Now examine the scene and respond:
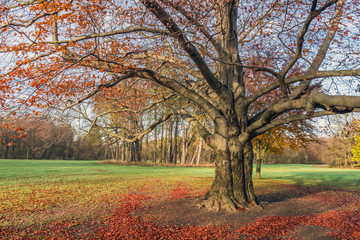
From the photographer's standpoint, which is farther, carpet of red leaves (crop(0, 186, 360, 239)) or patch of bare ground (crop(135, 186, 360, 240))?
patch of bare ground (crop(135, 186, 360, 240))

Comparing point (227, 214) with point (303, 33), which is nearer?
point (303, 33)

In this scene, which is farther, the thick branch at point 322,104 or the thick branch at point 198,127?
the thick branch at point 198,127

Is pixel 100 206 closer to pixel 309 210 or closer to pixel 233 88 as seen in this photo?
pixel 233 88

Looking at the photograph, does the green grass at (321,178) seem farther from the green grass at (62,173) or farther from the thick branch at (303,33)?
the thick branch at (303,33)

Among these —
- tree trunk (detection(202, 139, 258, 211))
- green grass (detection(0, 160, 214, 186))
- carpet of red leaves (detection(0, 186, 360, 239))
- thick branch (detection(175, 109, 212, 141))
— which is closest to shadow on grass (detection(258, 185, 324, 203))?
tree trunk (detection(202, 139, 258, 211))

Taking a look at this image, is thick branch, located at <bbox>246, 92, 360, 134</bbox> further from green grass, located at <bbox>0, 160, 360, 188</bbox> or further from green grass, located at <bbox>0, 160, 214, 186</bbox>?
green grass, located at <bbox>0, 160, 214, 186</bbox>

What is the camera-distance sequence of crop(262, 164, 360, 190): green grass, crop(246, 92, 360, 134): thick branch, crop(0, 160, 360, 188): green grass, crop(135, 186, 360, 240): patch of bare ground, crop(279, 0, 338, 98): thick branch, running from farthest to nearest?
crop(262, 164, 360, 190): green grass → crop(0, 160, 360, 188): green grass → crop(135, 186, 360, 240): patch of bare ground → crop(246, 92, 360, 134): thick branch → crop(279, 0, 338, 98): thick branch

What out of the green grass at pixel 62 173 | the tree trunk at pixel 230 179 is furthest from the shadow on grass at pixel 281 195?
the green grass at pixel 62 173

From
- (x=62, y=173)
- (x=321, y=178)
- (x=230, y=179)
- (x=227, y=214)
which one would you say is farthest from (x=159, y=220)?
(x=321, y=178)

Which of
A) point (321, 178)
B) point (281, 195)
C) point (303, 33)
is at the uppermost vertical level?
point (303, 33)

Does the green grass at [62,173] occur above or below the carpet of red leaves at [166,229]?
below

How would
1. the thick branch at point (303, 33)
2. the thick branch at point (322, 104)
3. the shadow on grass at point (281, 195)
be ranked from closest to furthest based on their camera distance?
1. the thick branch at point (303, 33)
2. the thick branch at point (322, 104)
3. the shadow on grass at point (281, 195)

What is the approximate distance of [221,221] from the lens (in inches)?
244

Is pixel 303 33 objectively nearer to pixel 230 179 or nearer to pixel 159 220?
pixel 230 179
